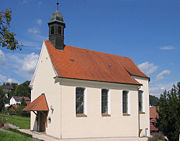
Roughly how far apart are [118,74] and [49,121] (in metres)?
8.94

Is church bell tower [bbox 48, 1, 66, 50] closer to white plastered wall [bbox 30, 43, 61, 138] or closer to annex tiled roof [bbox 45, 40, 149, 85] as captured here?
annex tiled roof [bbox 45, 40, 149, 85]

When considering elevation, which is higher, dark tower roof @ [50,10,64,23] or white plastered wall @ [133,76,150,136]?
dark tower roof @ [50,10,64,23]

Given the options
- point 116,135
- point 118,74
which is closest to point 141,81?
point 118,74

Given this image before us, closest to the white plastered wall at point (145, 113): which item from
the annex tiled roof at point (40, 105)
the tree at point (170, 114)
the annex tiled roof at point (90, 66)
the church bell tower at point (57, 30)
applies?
the annex tiled roof at point (90, 66)

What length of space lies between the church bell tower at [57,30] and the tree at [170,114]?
36.6 ft

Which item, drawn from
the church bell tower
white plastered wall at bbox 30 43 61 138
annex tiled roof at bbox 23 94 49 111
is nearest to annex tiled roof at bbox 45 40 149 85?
the church bell tower

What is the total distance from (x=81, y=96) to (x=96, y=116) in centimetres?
236

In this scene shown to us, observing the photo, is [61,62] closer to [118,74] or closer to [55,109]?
[55,109]

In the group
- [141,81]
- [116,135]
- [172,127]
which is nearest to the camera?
[172,127]

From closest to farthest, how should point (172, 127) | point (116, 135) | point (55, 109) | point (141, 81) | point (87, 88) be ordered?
point (172, 127)
point (55, 109)
point (87, 88)
point (116, 135)
point (141, 81)

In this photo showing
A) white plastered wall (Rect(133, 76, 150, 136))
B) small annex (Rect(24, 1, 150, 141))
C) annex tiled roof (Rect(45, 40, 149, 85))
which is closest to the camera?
small annex (Rect(24, 1, 150, 141))

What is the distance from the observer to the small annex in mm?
17828

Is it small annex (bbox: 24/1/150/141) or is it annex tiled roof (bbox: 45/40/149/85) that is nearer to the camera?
small annex (bbox: 24/1/150/141)

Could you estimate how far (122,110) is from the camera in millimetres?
21266
